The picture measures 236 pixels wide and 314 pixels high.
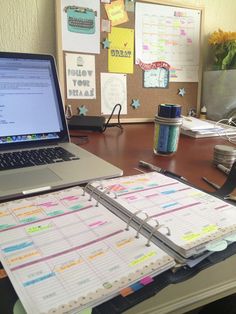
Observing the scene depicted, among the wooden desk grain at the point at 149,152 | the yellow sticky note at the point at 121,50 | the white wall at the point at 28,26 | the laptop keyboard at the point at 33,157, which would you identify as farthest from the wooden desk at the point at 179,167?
the white wall at the point at 28,26

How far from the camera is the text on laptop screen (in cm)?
74

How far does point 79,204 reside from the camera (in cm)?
49

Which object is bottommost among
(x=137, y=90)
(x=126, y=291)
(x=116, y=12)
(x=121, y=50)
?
(x=126, y=291)

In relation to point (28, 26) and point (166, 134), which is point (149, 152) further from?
point (28, 26)

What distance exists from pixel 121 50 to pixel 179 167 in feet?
2.08

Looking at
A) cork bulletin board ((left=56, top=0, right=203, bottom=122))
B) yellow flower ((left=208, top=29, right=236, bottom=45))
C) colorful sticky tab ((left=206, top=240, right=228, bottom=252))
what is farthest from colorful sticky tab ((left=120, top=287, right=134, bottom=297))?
yellow flower ((left=208, top=29, right=236, bottom=45))

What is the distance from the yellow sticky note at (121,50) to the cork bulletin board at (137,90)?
0.02 meters

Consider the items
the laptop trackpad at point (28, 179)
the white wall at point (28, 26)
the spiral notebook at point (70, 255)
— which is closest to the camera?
the spiral notebook at point (70, 255)

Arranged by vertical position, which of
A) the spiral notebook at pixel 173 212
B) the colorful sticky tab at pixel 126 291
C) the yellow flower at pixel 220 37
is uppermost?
the yellow flower at pixel 220 37

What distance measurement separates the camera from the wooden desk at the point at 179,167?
0.34 m

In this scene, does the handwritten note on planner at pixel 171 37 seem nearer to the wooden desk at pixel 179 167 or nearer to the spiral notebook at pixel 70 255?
the wooden desk at pixel 179 167

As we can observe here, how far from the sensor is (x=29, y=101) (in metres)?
0.77

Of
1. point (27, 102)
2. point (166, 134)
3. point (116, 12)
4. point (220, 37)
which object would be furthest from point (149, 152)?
point (220, 37)

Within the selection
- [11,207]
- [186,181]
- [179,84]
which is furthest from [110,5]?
[11,207]
